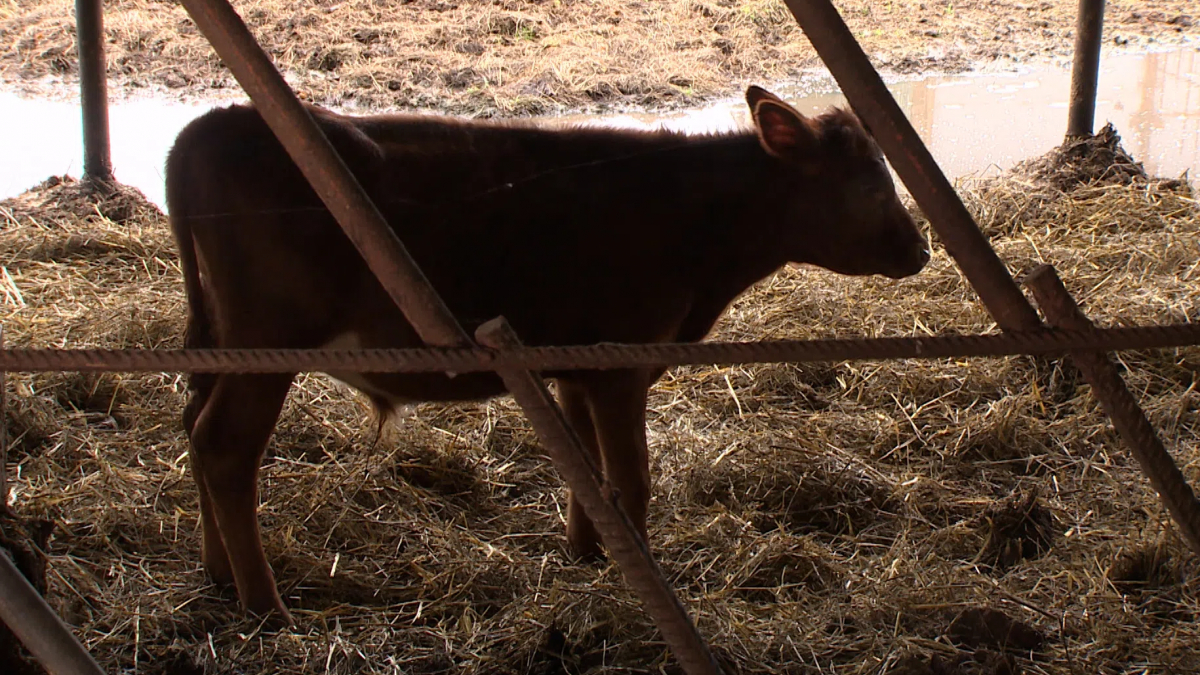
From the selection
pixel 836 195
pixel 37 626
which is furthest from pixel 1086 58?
pixel 37 626

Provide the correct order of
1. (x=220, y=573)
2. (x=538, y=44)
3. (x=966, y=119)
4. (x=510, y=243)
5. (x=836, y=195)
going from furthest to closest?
(x=538, y=44) < (x=966, y=119) < (x=836, y=195) < (x=220, y=573) < (x=510, y=243)

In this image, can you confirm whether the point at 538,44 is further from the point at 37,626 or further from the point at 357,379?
the point at 37,626

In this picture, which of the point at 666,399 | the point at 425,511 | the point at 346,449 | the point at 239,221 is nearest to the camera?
the point at 239,221

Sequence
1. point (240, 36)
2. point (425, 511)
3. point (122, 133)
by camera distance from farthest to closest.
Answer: point (122, 133)
point (425, 511)
point (240, 36)

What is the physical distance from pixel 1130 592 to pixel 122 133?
8270mm

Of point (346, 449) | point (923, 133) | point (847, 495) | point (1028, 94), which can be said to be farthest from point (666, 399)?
point (1028, 94)

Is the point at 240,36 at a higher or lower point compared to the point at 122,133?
higher

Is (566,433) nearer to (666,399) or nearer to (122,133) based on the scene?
(666,399)

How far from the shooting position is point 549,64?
443 inches

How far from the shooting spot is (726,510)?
3891mm


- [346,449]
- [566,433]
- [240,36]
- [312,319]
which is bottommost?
[346,449]

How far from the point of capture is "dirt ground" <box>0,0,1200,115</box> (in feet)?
34.7

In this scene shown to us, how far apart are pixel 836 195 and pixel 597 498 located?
198 centimetres

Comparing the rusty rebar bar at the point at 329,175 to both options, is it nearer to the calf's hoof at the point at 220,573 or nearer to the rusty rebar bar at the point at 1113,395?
the rusty rebar bar at the point at 1113,395
